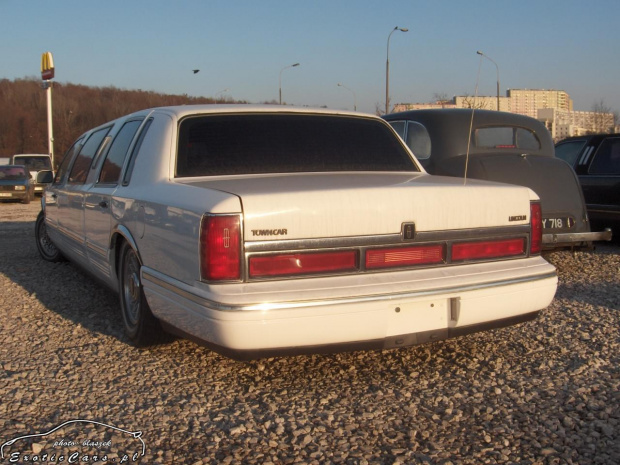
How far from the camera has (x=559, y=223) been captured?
6.47 meters

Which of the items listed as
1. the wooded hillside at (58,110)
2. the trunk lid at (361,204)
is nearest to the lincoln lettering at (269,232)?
the trunk lid at (361,204)

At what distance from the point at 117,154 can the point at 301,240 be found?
2.34 meters

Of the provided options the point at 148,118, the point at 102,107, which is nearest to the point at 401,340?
the point at 148,118

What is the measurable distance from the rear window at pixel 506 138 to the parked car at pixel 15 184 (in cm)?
1812

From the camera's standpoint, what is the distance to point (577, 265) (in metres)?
7.37

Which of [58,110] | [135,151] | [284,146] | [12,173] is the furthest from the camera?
[58,110]

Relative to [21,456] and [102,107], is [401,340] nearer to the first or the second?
[21,456]

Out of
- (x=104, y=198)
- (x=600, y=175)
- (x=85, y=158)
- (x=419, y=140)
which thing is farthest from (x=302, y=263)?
(x=600, y=175)

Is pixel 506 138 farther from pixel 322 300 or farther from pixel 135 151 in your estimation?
pixel 322 300

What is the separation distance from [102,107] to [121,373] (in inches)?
2539

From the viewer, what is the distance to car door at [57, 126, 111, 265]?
18.1 feet

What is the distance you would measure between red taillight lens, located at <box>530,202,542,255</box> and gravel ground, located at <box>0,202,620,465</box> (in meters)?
0.68

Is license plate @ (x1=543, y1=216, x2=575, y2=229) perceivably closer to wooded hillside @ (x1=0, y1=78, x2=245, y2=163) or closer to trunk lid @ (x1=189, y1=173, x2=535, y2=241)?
trunk lid @ (x1=189, y1=173, x2=535, y2=241)

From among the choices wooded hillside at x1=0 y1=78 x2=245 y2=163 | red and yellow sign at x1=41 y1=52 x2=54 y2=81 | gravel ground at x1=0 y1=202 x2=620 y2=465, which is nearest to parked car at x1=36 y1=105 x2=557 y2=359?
gravel ground at x1=0 y1=202 x2=620 y2=465
